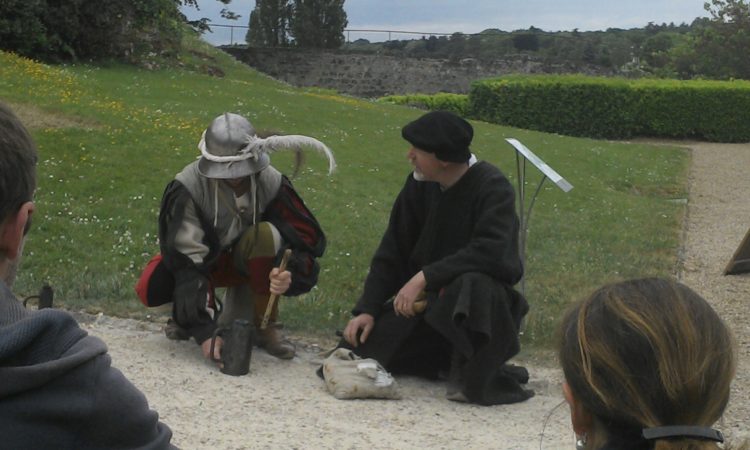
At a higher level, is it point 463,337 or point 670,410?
point 670,410

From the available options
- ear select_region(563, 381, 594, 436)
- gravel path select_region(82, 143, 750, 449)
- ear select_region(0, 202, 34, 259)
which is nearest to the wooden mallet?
gravel path select_region(82, 143, 750, 449)

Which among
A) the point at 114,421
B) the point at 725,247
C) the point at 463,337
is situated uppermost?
the point at 114,421

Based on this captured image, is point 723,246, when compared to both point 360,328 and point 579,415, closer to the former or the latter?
point 360,328

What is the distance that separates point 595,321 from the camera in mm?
1902

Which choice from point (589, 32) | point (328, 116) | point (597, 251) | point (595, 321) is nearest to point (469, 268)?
point (595, 321)

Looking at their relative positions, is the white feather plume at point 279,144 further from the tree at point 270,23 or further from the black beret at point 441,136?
the tree at point 270,23

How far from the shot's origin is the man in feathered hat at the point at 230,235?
5211 mm

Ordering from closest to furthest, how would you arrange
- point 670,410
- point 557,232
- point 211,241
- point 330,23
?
1. point 670,410
2. point 211,241
3. point 557,232
4. point 330,23

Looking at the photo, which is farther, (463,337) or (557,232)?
(557,232)

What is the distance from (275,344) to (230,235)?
2.03ft

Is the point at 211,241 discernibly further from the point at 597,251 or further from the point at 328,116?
the point at 328,116

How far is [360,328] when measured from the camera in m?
5.42

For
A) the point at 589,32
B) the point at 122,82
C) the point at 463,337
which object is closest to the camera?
the point at 463,337

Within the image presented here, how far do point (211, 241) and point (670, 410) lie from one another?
3.75 m
